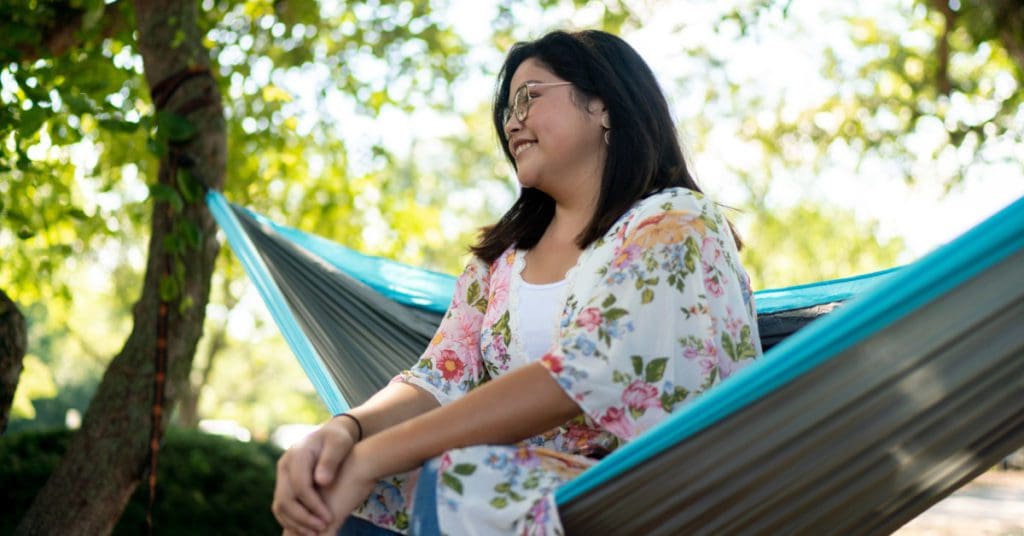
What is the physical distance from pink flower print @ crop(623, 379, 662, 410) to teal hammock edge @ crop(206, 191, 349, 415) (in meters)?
0.85

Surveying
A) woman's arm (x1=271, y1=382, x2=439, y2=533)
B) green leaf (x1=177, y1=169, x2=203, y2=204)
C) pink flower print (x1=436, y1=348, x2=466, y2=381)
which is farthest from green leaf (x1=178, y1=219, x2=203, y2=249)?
woman's arm (x1=271, y1=382, x2=439, y2=533)

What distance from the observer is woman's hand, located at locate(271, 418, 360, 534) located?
1.39m

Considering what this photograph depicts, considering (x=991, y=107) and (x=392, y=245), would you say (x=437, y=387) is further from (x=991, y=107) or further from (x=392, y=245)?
(x=991, y=107)

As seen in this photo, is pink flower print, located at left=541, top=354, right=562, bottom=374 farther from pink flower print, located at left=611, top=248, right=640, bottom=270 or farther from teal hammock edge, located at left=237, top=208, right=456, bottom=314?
teal hammock edge, located at left=237, top=208, right=456, bottom=314

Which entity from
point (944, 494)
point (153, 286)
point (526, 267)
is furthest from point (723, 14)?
point (944, 494)

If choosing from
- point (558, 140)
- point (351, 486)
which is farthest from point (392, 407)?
point (558, 140)

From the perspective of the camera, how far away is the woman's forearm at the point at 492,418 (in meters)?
1.37

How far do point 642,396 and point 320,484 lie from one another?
42 cm

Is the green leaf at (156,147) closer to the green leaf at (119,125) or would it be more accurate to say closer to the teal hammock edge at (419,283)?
the green leaf at (119,125)

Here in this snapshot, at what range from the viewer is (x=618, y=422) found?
1.39m

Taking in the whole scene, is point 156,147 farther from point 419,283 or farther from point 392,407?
point 392,407

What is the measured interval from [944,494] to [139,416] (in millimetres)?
2076

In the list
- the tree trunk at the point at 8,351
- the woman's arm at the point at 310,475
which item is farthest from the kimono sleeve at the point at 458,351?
the tree trunk at the point at 8,351

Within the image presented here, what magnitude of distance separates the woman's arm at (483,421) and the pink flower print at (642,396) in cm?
7
